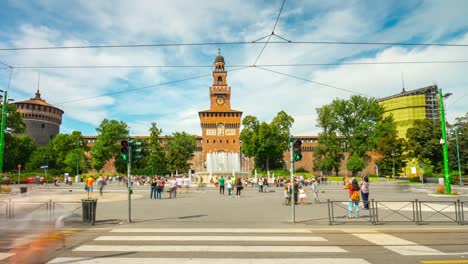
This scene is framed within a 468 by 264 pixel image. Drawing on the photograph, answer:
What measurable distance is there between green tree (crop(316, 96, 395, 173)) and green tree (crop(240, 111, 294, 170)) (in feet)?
28.1

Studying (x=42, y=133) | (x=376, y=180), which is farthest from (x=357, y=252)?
(x=42, y=133)

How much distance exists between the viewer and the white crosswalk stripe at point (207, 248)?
20.2 ft

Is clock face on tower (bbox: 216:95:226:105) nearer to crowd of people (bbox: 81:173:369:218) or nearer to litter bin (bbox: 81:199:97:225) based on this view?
crowd of people (bbox: 81:173:369:218)

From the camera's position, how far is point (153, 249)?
7.03 m

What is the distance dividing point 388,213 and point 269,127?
55.6 metres

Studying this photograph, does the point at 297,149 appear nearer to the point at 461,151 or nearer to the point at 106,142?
the point at 461,151

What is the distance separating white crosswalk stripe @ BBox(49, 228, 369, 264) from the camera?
6168mm

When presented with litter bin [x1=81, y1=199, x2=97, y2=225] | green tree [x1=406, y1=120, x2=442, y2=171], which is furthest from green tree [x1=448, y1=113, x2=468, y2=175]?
litter bin [x1=81, y1=199, x2=97, y2=225]

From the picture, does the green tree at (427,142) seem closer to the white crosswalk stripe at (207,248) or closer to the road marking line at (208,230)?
the road marking line at (208,230)

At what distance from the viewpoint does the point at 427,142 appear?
48375 millimetres

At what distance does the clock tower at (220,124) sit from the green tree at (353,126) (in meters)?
22.7

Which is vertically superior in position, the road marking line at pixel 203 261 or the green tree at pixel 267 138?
the green tree at pixel 267 138

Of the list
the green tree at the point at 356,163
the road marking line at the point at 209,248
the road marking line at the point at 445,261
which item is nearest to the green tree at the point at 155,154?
the green tree at the point at 356,163

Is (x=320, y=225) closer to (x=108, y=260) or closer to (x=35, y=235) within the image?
(x=108, y=260)
